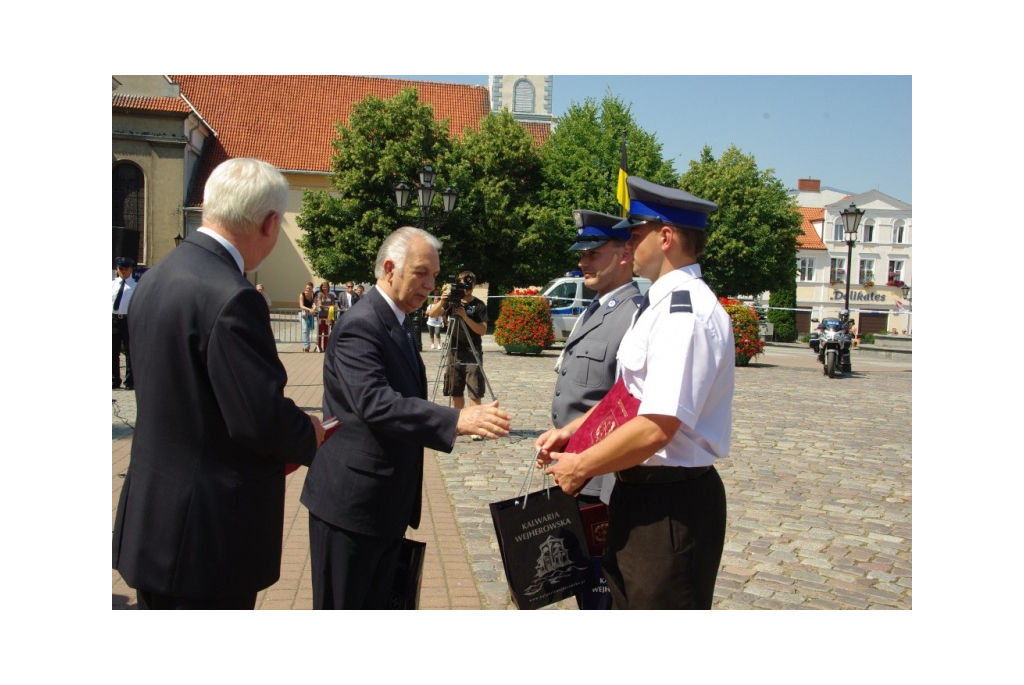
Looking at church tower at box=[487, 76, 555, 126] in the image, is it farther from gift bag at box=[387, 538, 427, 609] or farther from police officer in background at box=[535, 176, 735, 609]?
police officer in background at box=[535, 176, 735, 609]

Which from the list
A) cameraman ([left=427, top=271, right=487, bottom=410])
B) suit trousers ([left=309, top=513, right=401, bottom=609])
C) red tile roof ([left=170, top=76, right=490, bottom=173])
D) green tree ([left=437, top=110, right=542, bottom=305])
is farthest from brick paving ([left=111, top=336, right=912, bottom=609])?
red tile roof ([left=170, top=76, right=490, bottom=173])

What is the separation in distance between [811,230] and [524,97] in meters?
28.9

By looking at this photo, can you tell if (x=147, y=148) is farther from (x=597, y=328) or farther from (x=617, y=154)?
(x=597, y=328)

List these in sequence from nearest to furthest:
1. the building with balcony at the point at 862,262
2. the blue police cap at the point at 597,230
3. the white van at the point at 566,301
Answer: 1. the blue police cap at the point at 597,230
2. the white van at the point at 566,301
3. the building with balcony at the point at 862,262

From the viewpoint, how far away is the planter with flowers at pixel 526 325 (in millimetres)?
22875

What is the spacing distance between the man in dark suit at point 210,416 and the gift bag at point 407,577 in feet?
2.93

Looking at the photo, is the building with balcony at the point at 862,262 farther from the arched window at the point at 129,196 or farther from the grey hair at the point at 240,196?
the grey hair at the point at 240,196

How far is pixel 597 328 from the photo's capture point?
404 cm

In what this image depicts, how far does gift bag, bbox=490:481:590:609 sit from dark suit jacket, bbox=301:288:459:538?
0.40m

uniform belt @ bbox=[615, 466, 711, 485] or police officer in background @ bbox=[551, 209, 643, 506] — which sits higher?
police officer in background @ bbox=[551, 209, 643, 506]

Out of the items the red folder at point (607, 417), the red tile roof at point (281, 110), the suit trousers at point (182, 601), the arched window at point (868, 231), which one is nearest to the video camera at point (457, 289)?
the red folder at point (607, 417)

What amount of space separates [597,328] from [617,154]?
39.9 metres

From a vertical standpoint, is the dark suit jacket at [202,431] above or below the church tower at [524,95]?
below

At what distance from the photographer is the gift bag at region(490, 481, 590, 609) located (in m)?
3.23
